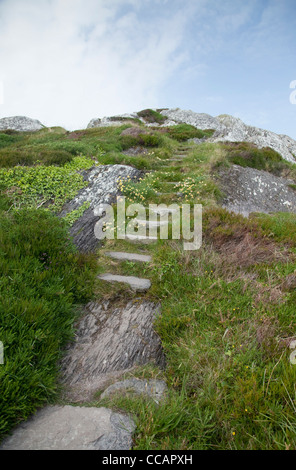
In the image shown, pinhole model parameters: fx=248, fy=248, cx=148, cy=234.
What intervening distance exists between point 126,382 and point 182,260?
2.33 meters

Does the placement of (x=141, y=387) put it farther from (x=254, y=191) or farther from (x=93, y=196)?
(x=254, y=191)

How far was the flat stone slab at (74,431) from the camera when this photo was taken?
6.99 ft

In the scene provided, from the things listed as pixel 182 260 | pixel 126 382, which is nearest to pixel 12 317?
pixel 126 382

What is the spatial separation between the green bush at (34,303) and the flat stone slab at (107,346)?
0.70 feet

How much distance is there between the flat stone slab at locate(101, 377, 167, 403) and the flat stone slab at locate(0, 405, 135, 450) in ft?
0.85

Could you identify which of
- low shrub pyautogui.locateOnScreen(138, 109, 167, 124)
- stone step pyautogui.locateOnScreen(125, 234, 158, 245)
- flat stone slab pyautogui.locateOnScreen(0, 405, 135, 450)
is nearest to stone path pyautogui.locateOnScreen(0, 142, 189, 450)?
flat stone slab pyautogui.locateOnScreen(0, 405, 135, 450)

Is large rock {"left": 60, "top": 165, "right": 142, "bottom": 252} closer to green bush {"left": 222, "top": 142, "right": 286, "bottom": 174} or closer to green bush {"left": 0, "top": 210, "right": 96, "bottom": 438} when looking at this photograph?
green bush {"left": 0, "top": 210, "right": 96, "bottom": 438}

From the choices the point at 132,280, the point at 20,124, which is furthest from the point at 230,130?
the point at 20,124

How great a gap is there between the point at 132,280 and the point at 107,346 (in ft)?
4.47

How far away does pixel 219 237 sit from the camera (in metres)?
5.12

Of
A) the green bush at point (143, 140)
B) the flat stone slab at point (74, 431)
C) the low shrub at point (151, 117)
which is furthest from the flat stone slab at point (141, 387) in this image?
the low shrub at point (151, 117)

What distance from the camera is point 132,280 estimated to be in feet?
15.0

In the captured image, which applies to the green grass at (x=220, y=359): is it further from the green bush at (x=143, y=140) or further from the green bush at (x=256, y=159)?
the green bush at (x=143, y=140)

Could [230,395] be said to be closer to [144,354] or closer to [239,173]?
[144,354]
